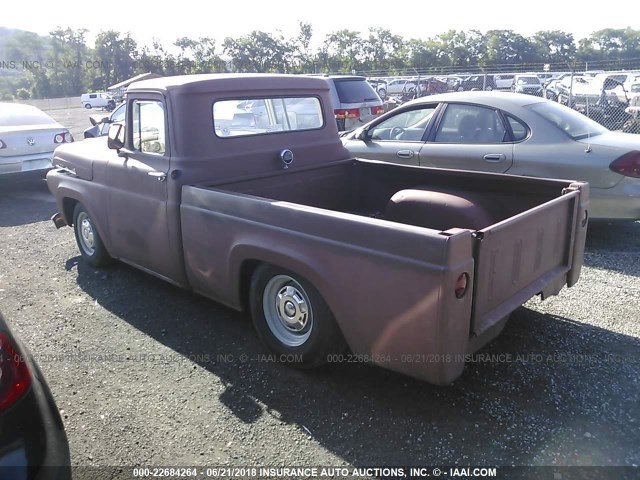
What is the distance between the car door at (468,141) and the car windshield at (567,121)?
1.50 ft

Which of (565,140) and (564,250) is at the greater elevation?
(565,140)

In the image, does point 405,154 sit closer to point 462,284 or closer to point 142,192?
point 142,192

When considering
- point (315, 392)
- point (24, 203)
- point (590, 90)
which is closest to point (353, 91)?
point (24, 203)

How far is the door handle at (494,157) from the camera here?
225 inches

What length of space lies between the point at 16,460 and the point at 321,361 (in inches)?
72.9

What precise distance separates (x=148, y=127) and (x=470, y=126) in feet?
11.7

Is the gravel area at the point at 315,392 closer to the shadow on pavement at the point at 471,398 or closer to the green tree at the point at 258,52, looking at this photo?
the shadow on pavement at the point at 471,398

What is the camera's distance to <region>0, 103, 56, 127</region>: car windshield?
370 inches

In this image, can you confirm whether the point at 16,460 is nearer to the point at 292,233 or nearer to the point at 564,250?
the point at 292,233

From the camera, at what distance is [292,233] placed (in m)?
3.11

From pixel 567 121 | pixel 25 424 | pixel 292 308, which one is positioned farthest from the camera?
pixel 567 121

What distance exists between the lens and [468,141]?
603cm

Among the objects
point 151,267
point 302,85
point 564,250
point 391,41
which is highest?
point 391,41

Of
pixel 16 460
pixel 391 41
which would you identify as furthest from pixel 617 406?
pixel 391 41
